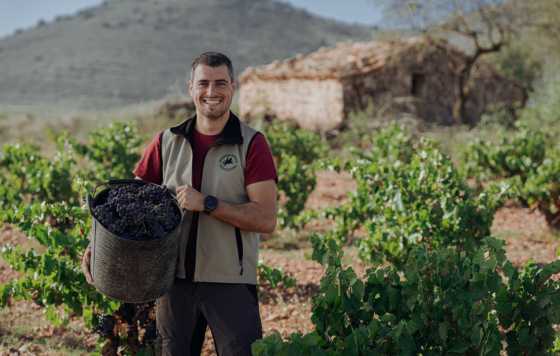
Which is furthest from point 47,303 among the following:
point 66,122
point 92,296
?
point 66,122

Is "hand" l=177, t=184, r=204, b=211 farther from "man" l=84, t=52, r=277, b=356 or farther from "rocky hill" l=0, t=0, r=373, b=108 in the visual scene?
"rocky hill" l=0, t=0, r=373, b=108

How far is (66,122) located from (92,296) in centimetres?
2047

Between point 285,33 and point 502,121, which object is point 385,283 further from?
point 285,33

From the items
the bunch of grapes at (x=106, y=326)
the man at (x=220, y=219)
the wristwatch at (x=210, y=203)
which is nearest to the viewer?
the wristwatch at (x=210, y=203)

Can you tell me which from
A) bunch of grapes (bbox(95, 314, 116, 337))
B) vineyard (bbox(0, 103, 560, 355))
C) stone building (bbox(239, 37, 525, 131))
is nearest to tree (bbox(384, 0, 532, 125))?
stone building (bbox(239, 37, 525, 131))

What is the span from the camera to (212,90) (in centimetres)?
278

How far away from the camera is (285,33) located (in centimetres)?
5706

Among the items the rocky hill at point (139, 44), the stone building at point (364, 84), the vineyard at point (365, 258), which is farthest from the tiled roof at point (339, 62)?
the rocky hill at point (139, 44)

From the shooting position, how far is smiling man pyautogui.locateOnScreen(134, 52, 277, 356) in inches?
109

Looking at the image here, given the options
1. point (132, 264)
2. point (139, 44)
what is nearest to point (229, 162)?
point (132, 264)

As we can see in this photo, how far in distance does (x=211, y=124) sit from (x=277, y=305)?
3.06 metres

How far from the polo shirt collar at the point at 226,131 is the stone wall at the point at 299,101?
14.2 metres

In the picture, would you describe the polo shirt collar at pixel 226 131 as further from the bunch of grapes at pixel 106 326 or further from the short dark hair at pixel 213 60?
the bunch of grapes at pixel 106 326

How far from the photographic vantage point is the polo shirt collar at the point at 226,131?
2779 millimetres
